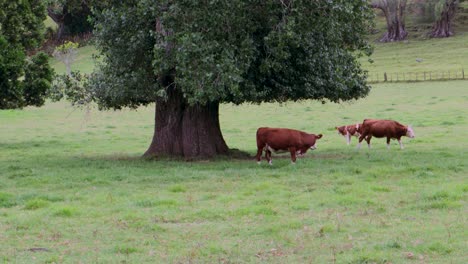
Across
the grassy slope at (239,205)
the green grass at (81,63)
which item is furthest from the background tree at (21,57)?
the green grass at (81,63)

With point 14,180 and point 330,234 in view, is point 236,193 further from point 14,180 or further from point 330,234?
point 14,180

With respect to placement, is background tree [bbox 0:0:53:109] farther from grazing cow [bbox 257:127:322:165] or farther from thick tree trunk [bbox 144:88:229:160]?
grazing cow [bbox 257:127:322:165]

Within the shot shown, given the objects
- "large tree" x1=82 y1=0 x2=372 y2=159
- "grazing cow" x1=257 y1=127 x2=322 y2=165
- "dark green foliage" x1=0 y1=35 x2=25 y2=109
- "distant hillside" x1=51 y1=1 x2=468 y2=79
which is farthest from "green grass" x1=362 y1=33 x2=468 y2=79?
"grazing cow" x1=257 y1=127 x2=322 y2=165

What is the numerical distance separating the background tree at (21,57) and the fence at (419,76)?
38.6 m

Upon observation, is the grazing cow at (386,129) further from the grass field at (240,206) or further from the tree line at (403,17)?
the tree line at (403,17)

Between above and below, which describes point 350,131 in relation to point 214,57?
below

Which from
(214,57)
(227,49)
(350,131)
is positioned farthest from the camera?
(350,131)

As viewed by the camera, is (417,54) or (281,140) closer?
(281,140)

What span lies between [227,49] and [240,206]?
21.2ft

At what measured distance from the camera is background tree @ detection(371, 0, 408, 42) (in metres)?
103

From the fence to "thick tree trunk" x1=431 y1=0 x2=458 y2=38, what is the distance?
29285mm

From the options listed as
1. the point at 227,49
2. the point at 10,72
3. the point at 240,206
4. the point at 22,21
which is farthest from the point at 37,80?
the point at 240,206

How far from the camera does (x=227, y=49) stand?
20688 millimetres

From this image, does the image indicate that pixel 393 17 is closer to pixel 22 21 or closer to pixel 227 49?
pixel 22 21
